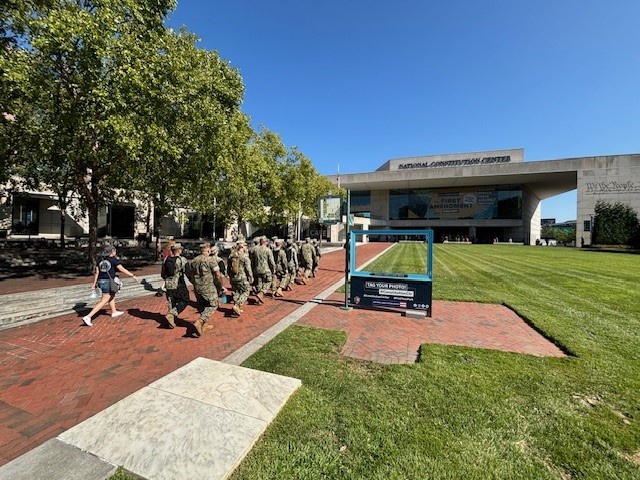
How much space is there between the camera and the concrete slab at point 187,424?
8.23 ft

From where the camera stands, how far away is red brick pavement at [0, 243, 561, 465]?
11.2ft

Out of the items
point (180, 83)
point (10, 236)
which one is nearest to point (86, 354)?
point (180, 83)

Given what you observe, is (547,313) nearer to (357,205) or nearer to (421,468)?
(421,468)

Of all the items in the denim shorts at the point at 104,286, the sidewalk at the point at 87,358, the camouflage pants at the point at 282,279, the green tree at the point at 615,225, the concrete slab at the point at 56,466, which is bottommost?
the sidewalk at the point at 87,358

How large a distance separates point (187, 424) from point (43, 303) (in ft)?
20.7

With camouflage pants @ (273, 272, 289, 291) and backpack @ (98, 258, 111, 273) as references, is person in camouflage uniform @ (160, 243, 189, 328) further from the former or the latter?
camouflage pants @ (273, 272, 289, 291)

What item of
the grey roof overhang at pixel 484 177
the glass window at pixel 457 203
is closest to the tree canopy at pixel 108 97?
the grey roof overhang at pixel 484 177

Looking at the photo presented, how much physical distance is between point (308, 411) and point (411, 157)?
6127 cm

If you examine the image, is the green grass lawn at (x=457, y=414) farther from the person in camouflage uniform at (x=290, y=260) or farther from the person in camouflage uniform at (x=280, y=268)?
the person in camouflage uniform at (x=290, y=260)

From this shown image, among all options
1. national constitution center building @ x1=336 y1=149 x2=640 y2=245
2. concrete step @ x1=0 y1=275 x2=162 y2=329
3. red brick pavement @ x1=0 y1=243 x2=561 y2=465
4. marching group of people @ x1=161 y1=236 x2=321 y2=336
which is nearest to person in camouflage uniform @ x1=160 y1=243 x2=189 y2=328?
marching group of people @ x1=161 y1=236 x2=321 y2=336

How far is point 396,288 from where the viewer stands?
7.26 metres

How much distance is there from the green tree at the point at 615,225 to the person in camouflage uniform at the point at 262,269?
4575 cm

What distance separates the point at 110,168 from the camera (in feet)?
36.2

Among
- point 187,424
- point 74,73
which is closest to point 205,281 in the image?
point 187,424
